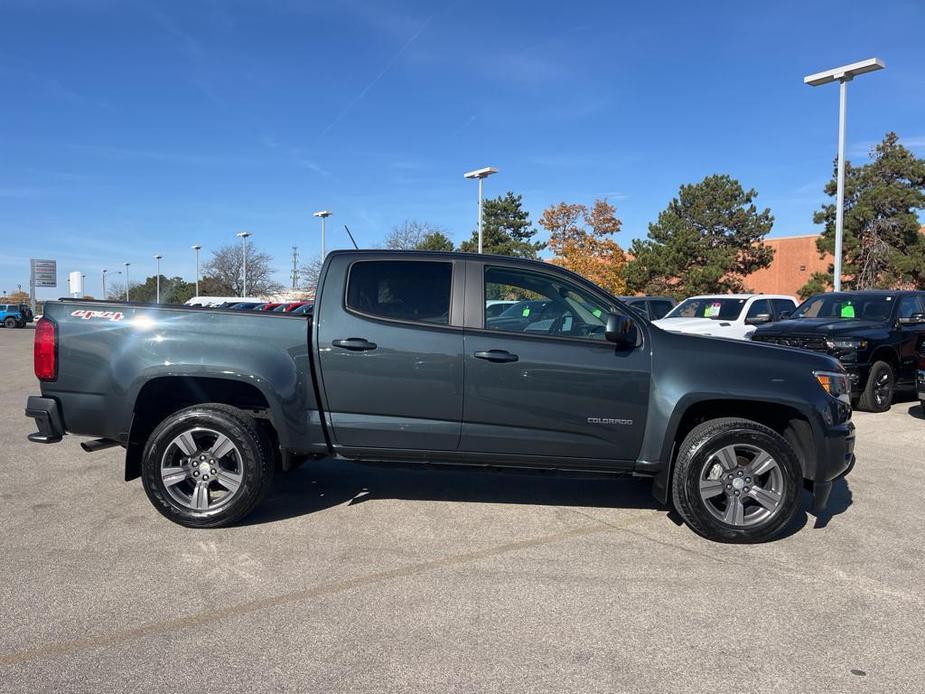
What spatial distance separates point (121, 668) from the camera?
310 cm

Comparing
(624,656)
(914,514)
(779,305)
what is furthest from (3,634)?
(779,305)

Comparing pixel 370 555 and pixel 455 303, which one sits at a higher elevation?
pixel 455 303

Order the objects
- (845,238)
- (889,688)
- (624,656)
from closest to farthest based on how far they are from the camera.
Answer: (889,688) → (624,656) → (845,238)

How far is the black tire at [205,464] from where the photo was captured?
484 centimetres

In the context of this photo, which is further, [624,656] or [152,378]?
[152,378]

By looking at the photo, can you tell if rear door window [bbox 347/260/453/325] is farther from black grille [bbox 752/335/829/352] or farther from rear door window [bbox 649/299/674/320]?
rear door window [bbox 649/299/674/320]

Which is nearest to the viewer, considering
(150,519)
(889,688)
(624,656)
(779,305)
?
→ (889,688)

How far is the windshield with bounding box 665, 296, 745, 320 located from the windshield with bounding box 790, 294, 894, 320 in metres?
2.70

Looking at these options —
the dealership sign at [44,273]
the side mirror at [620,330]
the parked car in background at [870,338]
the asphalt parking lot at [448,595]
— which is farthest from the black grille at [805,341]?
the dealership sign at [44,273]

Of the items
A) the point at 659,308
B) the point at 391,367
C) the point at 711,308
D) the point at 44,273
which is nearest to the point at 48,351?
the point at 391,367

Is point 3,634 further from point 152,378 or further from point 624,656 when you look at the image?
point 624,656

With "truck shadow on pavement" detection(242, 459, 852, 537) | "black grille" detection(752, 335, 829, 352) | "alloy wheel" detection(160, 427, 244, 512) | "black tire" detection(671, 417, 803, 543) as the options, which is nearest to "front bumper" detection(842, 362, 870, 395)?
"black grille" detection(752, 335, 829, 352)

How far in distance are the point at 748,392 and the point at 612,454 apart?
994mm

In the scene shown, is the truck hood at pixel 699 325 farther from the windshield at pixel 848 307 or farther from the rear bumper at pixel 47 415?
the rear bumper at pixel 47 415
